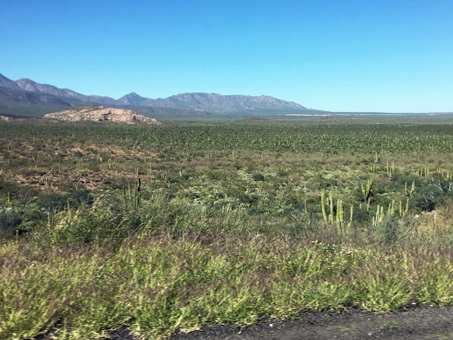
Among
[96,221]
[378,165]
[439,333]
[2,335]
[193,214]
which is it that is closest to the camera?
[2,335]

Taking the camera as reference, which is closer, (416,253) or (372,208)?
(416,253)

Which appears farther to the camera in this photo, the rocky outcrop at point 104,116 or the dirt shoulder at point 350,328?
the rocky outcrop at point 104,116

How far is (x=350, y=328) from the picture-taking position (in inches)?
133

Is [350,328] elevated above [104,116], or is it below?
below

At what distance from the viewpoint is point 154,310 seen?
3.40 metres

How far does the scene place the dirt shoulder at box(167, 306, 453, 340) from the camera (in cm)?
321

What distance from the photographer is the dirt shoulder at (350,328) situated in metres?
3.21

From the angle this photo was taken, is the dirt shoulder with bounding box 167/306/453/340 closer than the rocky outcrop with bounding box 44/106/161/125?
Yes

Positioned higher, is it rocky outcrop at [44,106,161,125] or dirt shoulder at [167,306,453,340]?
rocky outcrop at [44,106,161,125]

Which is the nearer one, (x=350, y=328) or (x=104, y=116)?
(x=350, y=328)

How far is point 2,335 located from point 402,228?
627cm

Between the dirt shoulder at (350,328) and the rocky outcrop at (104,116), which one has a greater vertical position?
the rocky outcrop at (104,116)

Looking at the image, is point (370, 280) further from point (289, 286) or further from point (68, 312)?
point (68, 312)

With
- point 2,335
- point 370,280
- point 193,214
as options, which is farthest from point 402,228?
point 2,335
